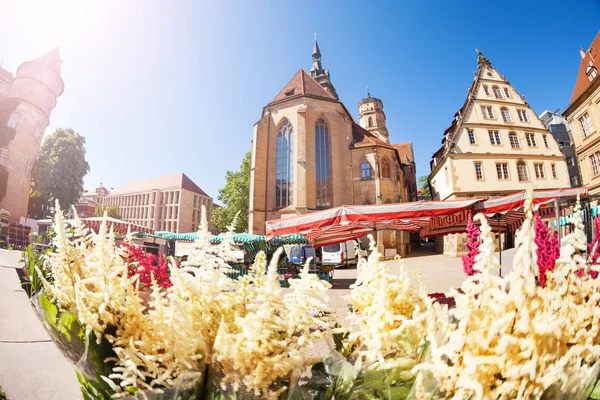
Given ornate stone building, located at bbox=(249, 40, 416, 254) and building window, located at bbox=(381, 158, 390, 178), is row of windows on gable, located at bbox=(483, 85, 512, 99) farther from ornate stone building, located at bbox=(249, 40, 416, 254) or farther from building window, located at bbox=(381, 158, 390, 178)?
building window, located at bbox=(381, 158, 390, 178)

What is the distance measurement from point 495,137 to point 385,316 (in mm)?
26424

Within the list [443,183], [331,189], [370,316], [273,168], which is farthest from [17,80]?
[443,183]

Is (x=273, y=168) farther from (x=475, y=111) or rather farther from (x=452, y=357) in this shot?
(x=452, y=357)

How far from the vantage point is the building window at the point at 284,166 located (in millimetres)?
24725

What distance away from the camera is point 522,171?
20.7 m

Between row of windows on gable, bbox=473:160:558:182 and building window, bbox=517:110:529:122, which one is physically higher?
building window, bbox=517:110:529:122

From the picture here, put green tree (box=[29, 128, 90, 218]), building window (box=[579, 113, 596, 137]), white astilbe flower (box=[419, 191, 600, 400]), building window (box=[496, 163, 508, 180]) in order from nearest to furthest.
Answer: white astilbe flower (box=[419, 191, 600, 400]), building window (box=[579, 113, 596, 137]), building window (box=[496, 163, 508, 180]), green tree (box=[29, 128, 90, 218])

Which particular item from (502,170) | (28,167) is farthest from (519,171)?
(28,167)

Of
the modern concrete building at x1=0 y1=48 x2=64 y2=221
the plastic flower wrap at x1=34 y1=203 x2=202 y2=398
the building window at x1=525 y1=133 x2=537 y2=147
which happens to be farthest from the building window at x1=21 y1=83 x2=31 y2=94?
the building window at x1=525 y1=133 x2=537 y2=147

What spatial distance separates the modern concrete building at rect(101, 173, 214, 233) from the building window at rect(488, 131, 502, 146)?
49.0 meters

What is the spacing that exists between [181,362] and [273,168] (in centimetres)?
2529

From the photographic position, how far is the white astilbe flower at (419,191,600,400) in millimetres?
616

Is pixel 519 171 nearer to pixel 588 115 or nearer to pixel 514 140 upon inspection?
pixel 514 140

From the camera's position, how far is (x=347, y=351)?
43.4 inches
